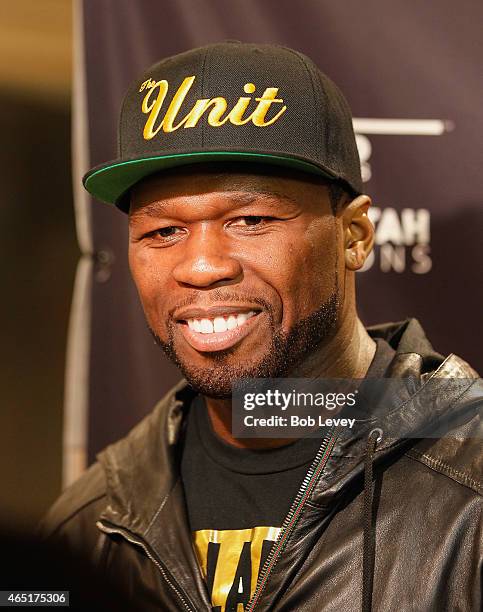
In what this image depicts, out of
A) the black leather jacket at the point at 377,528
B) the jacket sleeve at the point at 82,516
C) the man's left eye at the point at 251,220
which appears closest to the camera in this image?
the black leather jacket at the point at 377,528

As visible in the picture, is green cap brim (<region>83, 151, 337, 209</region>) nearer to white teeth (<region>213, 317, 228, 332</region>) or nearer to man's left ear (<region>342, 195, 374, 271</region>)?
man's left ear (<region>342, 195, 374, 271</region>)

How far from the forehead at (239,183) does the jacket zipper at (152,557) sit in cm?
44

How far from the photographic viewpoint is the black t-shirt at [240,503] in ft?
3.74

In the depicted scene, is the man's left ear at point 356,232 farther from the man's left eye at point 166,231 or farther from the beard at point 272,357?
the man's left eye at point 166,231

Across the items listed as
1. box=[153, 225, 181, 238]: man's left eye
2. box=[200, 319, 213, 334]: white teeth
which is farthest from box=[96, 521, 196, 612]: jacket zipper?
box=[153, 225, 181, 238]: man's left eye

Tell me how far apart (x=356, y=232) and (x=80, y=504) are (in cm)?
56

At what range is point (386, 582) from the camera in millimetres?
1039

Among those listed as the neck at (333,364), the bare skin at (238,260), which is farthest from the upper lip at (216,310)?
the neck at (333,364)

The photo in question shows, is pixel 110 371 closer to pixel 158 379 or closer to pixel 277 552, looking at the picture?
pixel 158 379

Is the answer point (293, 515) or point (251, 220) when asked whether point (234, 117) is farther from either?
point (293, 515)

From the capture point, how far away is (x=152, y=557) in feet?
3.88

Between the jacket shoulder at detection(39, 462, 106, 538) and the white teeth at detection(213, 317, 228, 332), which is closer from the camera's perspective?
the white teeth at detection(213, 317, 228, 332)

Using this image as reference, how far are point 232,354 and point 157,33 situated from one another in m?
0.69

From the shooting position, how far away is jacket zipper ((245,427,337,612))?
43.0 inches
